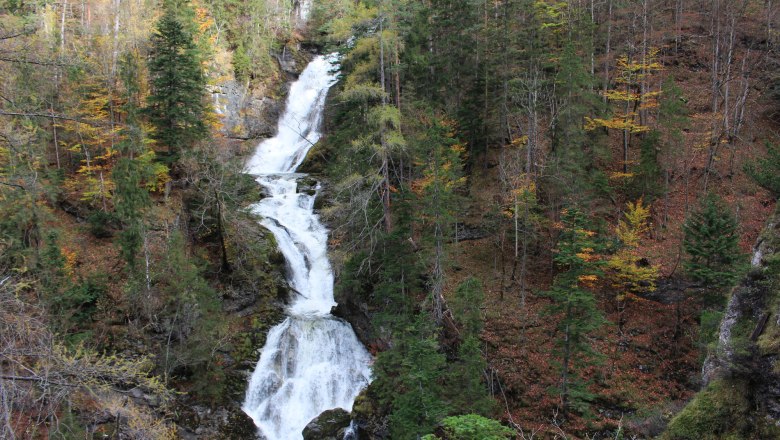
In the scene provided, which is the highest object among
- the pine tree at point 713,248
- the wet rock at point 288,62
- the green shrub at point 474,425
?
the wet rock at point 288,62

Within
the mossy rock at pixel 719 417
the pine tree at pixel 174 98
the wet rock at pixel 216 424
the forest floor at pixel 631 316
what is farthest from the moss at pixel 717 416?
the pine tree at pixel 174 98

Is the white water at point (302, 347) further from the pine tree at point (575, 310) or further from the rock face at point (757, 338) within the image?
the rock face at point (757, 338)

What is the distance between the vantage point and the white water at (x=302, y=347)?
18.4 metres

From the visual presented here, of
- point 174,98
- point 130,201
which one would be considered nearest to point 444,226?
point 130,201

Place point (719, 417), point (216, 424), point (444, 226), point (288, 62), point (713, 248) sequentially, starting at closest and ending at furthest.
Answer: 1. point (719, 417)
2. point (713, 248)
3. point (216, 424)
4. point (444, 226)
5. point (288, 62)

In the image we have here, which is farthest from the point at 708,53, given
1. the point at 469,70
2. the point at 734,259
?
the point at 734,259

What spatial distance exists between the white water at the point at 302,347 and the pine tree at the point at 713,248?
507 inches

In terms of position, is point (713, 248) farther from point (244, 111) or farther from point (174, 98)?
point (244, 111)

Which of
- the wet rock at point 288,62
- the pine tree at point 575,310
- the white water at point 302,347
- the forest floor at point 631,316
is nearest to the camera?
the pine tree at point 575,310

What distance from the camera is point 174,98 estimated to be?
2323cm

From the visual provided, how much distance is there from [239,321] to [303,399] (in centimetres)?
539

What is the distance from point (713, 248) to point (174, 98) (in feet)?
79.1

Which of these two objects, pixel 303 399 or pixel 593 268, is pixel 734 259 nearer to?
pixel 593 268

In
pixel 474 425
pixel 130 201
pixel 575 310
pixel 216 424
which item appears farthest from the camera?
pixel 130 201
